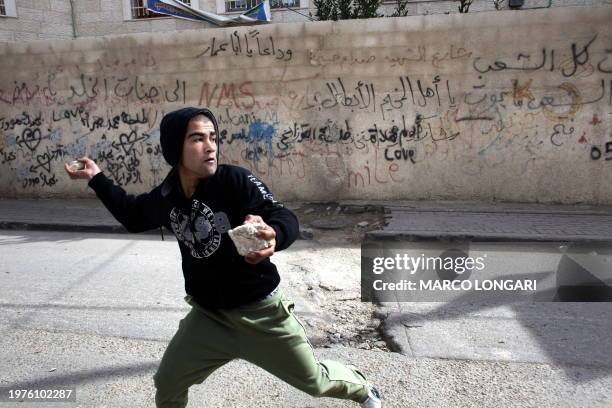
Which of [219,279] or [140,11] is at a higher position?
[140,11]

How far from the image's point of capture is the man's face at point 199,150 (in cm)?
187

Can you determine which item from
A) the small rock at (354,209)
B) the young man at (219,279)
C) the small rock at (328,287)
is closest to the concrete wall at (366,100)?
the small rock at (354,209)

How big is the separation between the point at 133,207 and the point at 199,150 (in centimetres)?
49

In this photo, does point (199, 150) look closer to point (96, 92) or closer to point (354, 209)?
point (354, 209)

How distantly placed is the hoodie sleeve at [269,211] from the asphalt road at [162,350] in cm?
118

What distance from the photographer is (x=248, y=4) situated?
50.5ft

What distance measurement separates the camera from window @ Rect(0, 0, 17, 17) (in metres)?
15.5

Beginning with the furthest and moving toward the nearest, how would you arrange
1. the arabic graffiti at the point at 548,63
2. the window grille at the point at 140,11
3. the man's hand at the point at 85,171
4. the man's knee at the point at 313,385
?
the window grille at the point at 140,11
the arabic graffiti at the point at 548,63
the man's hand at the point at 85,171
the man's knee at the point at 313,385

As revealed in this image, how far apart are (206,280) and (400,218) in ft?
17.0

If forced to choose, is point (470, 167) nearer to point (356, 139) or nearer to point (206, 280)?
point (356, 139)

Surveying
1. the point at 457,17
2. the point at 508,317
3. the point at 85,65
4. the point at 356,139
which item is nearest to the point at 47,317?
the point at 508,317

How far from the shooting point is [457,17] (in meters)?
7.19

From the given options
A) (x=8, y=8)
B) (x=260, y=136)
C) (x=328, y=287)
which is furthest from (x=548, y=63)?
(x=8, y=8)

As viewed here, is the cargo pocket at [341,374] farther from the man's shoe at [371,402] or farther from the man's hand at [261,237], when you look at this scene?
the man's hand at [261,237]
